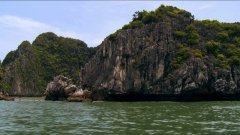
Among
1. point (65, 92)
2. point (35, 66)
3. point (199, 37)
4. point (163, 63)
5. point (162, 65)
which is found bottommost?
point (65, 92)

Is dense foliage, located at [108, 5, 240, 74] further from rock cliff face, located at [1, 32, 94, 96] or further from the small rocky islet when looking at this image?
rock cliff face, located at [1, 32, 94, 96]

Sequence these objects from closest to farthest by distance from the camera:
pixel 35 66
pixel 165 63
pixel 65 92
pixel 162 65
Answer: pixel 162 65 → pixel 165 63 → pixel 65 92 → pixel 35 66

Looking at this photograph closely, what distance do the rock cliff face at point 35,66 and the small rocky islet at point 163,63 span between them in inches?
3308

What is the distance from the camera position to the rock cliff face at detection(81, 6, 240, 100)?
82.6 meters

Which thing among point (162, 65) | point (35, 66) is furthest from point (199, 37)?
point (35, 66)

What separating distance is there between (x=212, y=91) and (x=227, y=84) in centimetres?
331

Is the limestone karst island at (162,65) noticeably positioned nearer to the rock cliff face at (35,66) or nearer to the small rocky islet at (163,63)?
the small rocky islet at (163,63)

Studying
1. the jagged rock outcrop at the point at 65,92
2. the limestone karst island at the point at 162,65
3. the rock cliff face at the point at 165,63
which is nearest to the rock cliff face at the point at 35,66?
the jagged rock outcrop at the point at 65,92

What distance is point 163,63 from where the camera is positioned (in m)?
88.3

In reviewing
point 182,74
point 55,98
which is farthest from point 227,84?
point 55,98

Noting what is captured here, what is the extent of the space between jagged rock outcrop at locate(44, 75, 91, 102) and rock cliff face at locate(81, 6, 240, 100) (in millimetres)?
3267

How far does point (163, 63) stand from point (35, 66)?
366ft

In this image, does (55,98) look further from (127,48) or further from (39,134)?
(39,134)

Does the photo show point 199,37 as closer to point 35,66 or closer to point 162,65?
point 162,65
